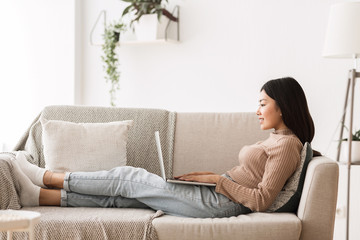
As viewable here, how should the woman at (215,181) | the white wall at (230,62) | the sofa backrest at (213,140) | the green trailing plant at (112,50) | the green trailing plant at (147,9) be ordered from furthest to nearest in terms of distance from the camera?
the green trailing plant at (112,50) → the green trailing plant at (147,9) → the white wall at (230,62) → the sofa backrest at (213,140) → the woman at (215,181)

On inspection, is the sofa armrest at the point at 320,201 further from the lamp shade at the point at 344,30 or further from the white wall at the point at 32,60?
the white wall at the point at 32,60

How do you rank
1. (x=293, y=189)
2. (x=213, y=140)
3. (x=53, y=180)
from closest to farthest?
(x=293, y=189), (x=53, y=180), (x=213, y=140)

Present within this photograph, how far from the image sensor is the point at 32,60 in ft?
12.1

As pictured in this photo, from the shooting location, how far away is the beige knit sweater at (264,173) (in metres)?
2.06

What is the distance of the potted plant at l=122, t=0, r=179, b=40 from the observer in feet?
10.9

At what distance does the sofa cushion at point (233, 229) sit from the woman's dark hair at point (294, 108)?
0.42 meters

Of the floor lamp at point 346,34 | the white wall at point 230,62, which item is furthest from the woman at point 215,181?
the white wall at point 230,62

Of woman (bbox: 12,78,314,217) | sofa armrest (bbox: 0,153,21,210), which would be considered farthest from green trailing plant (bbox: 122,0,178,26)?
sofa armrest (bbox: 0,153,21,210)

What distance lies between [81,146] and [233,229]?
919 millimetres

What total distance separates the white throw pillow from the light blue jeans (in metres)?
0.19

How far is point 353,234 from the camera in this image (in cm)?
308

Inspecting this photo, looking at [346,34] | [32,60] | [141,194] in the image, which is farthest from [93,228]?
[32,60]

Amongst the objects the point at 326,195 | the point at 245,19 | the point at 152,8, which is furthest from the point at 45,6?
the point at 326,195

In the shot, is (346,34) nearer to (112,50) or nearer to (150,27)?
(150,27)
